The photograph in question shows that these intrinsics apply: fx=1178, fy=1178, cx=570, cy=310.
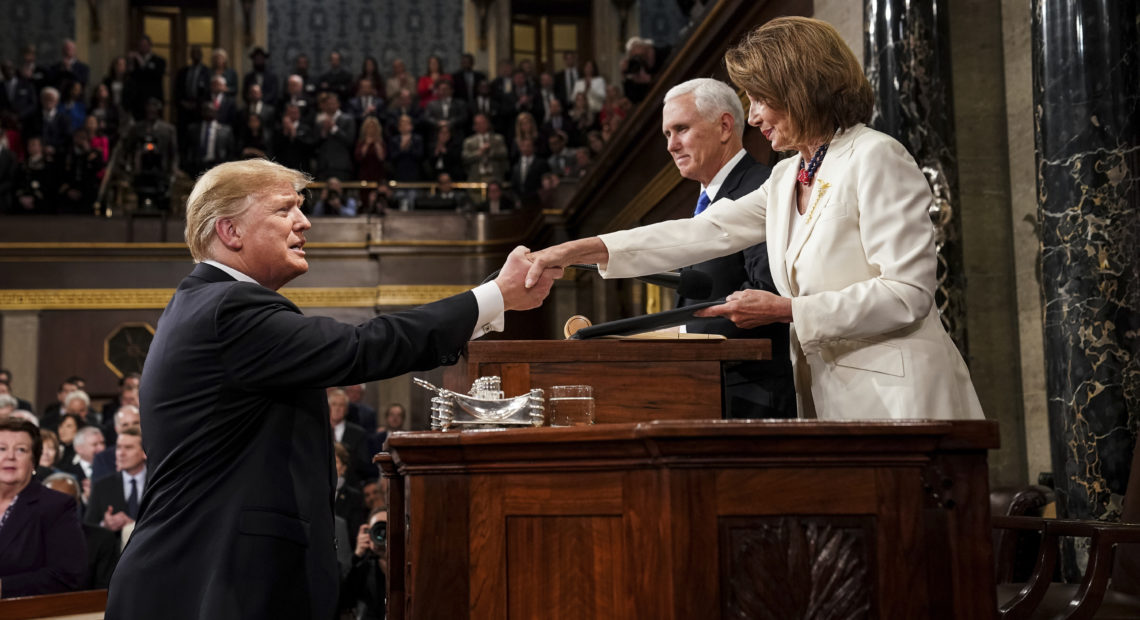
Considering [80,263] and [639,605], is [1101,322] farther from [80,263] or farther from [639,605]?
[80,263]

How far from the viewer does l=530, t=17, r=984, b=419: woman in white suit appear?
210 cm

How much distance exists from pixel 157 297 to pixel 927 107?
30.3 ft

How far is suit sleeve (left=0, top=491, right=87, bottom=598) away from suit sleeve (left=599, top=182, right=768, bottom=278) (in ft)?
8.88

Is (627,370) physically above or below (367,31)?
below

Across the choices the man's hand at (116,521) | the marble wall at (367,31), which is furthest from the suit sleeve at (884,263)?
the marble wall at (367,31)

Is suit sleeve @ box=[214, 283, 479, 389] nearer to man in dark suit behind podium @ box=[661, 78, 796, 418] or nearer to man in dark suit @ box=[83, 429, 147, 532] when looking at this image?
man in dark suit behind podium @ box=[661, 78, 796, 418]

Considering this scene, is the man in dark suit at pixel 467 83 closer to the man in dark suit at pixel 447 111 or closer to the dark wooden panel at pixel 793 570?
the man in dark suit at pixel 447 111

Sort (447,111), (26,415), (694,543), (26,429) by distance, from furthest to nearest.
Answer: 1. (447,111)
2. (26,415)
3. (26,429)
4. (694,543)

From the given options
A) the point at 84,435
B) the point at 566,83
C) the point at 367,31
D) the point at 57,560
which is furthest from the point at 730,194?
the point at 367,31

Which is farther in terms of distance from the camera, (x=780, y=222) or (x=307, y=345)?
(x=780, y=222)

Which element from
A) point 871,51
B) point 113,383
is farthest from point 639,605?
point 113,383

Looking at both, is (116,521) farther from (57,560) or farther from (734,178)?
(734,178)

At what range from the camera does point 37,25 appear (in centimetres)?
1642

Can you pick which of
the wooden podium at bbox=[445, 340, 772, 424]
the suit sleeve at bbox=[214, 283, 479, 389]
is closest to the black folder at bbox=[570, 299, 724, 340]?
the wooden podium at bbox=[445, 340, 772, 424]
